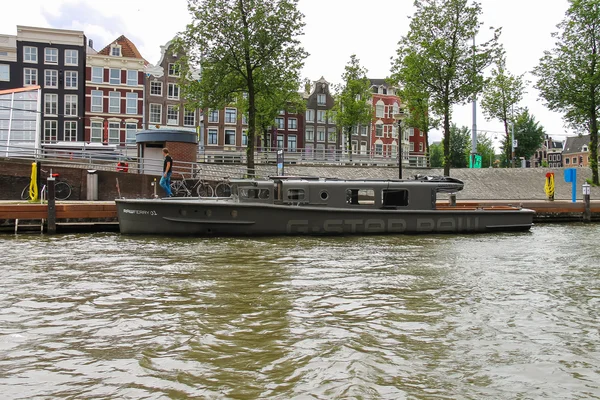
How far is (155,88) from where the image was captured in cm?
5619

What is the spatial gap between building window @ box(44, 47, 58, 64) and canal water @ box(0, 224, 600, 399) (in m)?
46.6

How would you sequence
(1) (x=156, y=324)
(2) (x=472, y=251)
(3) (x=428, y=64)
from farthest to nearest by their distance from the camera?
(3) (x=428, y=64) < (2) (x=472, y=251) < (1) (x=156, y=324)

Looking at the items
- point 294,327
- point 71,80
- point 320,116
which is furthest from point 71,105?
point 294,327

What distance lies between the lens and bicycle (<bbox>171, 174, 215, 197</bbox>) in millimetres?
23172

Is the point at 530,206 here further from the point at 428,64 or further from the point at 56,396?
the point at 56,396

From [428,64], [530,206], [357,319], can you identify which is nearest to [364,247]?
[357,319]

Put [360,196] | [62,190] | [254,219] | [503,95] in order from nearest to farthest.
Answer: [254,219]
[360,196]
[62,190]
[503,95]

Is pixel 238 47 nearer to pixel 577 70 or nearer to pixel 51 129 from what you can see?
pixel 577 70

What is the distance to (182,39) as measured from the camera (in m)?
27.3

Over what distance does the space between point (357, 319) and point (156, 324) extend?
97.1 inches

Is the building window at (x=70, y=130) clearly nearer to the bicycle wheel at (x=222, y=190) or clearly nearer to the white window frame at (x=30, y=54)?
the white window frame at (x=30, y=54)

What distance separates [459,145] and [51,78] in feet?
165

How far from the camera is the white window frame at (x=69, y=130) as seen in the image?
53.2m

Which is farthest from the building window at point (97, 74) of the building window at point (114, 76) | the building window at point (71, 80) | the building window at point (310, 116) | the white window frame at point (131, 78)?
the building window at point (310, 116)
